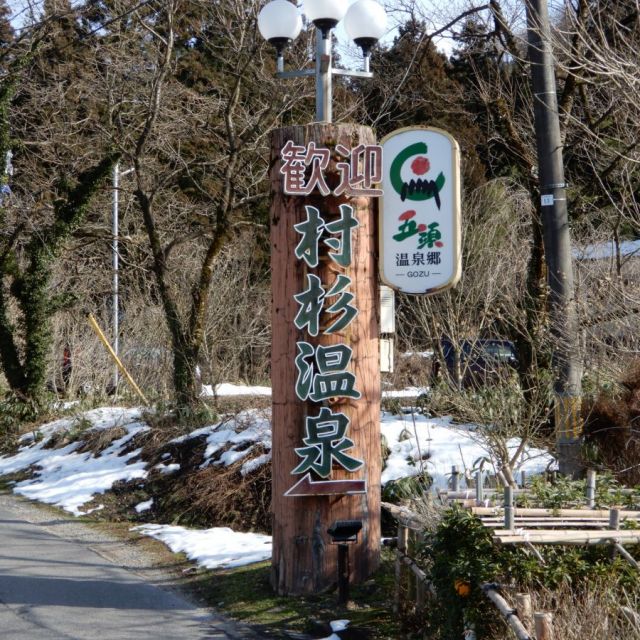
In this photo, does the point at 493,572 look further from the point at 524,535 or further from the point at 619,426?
the point at 619,426

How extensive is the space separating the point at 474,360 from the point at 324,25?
17.6ft

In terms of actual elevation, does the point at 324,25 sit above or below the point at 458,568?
above

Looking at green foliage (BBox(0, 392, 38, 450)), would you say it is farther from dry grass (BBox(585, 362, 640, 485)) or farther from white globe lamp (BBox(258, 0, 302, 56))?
white globe lamp (BBox(258, 0, 302, 56))

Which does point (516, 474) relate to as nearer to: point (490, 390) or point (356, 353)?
point (490, 390)

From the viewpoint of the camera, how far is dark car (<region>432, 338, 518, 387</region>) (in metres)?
10.8

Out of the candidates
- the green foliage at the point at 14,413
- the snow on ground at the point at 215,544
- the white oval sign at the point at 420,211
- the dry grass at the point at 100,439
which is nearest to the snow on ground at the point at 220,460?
the snow on ground at the point at 215,544

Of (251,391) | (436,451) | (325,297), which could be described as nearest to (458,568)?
(325,297)

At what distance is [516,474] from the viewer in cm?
984

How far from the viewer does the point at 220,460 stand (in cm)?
1170

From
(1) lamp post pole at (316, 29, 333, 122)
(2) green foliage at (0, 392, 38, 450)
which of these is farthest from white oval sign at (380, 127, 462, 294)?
(2) green foliage at (0, 392, 38, 450)

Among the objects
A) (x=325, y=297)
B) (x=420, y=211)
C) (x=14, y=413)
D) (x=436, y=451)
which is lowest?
(x=436, y=451)

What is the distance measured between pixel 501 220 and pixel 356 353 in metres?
9.08

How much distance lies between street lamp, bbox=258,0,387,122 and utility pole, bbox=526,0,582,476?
192cm

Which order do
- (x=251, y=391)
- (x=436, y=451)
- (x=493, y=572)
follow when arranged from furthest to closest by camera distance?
1. (x=251, y=391)
2. (x=436, y=451)
3. (x=493, y=572)
